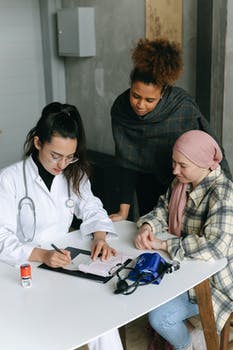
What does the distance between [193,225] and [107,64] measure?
2.32 m

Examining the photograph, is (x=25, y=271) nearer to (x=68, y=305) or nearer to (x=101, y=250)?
(x=68, y=305)

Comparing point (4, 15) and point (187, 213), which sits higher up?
point (4, 15)

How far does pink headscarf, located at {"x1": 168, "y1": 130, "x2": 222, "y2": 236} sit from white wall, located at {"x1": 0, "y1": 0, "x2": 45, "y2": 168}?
2.78m

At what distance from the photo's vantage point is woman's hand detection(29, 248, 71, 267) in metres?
1.76

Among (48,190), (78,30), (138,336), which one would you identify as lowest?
(138,336)

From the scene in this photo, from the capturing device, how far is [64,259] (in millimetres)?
1771

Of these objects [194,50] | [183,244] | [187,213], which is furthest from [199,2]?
[183,244]

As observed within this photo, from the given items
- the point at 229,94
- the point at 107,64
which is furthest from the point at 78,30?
the point at 229,94

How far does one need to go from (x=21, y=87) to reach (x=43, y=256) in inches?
121

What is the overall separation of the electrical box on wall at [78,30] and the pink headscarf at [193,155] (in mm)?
2322

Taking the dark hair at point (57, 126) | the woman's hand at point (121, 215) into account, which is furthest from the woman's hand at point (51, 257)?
the woman's hand at point (121, 215)

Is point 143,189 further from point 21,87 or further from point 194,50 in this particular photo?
point 21,87

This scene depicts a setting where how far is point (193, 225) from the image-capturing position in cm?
209

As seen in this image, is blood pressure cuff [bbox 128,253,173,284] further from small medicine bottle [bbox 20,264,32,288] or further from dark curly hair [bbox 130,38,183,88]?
dark curly hair [bbox 130,38,183,88]
